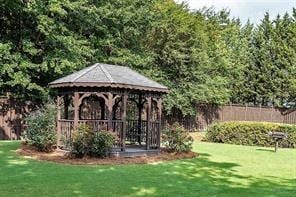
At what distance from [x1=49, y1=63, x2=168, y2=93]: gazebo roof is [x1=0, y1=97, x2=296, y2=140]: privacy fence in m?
8.19

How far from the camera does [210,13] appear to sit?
42.2 metres

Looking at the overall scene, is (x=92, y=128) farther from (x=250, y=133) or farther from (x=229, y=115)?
(x=229, y=115)

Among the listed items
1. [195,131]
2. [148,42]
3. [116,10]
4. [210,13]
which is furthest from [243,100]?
[116,10]

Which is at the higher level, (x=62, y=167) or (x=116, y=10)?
(x=116, y=10)

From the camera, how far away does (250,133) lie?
2398cm

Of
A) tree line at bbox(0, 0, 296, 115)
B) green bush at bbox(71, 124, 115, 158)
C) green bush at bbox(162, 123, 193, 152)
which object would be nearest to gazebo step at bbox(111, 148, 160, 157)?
green bush at bbox(162, 123, 193, 152)

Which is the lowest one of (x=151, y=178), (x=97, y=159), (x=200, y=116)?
(x=151, y=178)

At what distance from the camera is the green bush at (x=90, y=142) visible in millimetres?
14258

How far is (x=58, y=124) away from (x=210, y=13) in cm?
2890

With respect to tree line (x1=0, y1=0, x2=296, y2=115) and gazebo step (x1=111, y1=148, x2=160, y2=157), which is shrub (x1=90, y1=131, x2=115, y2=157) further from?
tree line (x1=0, y1=0, x2=296, y2=115)

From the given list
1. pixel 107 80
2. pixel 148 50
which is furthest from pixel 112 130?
pixel 148 50

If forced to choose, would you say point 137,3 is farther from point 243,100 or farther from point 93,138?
point 243,100

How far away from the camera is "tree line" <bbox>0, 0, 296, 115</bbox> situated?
23625 millimetres

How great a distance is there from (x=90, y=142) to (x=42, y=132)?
293 centimetres
